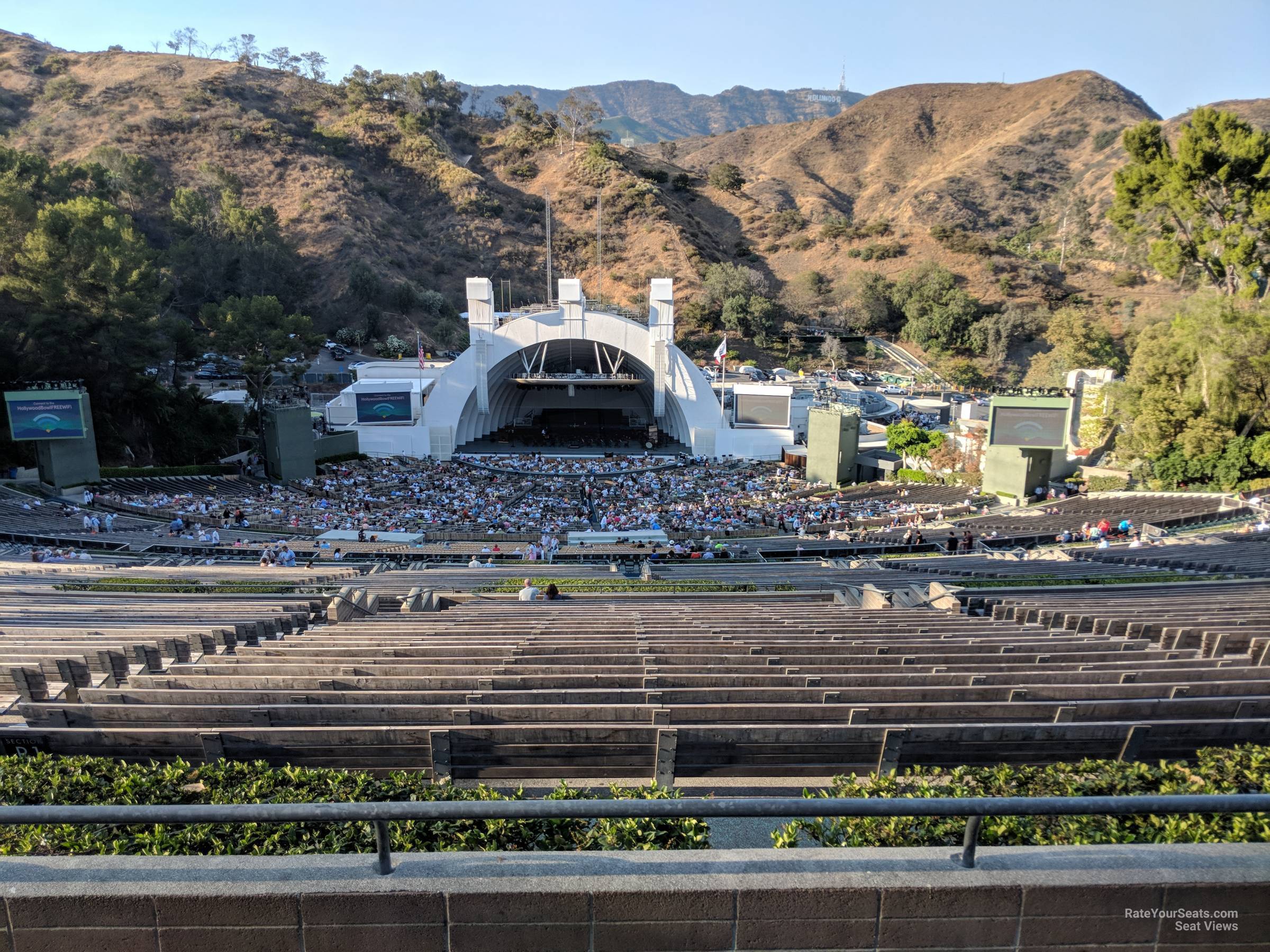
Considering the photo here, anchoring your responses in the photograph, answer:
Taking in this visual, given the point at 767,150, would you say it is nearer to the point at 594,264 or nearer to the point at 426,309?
the point at 594,264

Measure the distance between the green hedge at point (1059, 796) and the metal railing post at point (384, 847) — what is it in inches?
56.3

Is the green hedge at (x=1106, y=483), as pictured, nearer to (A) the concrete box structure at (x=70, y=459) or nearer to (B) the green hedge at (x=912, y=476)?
(B) the green hedge at (x=912, y=476)

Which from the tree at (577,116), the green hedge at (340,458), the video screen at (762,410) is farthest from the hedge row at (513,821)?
the tree at (577,116)

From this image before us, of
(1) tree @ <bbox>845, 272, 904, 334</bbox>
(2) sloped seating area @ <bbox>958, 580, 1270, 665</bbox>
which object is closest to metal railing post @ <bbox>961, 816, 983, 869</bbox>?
(2) sloped seating area @ <bbox>958, 580, 1270, 665</bbox>

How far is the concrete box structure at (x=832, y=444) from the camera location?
118ft

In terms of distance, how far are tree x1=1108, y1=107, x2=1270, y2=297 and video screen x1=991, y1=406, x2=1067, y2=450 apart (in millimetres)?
10355

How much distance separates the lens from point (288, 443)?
113 feet

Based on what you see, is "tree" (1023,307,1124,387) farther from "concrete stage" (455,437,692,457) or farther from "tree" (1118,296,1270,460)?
"concrete stage" (455,437,692,457)

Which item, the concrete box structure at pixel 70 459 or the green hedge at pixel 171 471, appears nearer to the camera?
the concrete box structure at pixel 70 459

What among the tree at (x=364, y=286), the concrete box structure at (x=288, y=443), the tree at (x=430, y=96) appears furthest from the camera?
the tree at (x=430, y=96)

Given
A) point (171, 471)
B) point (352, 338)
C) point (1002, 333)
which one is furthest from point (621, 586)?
point (1002, 333)

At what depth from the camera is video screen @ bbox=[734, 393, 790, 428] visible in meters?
41.2

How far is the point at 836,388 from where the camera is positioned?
54.3 m

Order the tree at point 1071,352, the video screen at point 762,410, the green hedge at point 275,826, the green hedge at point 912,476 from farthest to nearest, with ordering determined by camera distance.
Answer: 1. the tree at point 1071,352
2. the video screen at point 762,410
3. the green hedge at point 912,476
4. the green hedge at point 275,826
